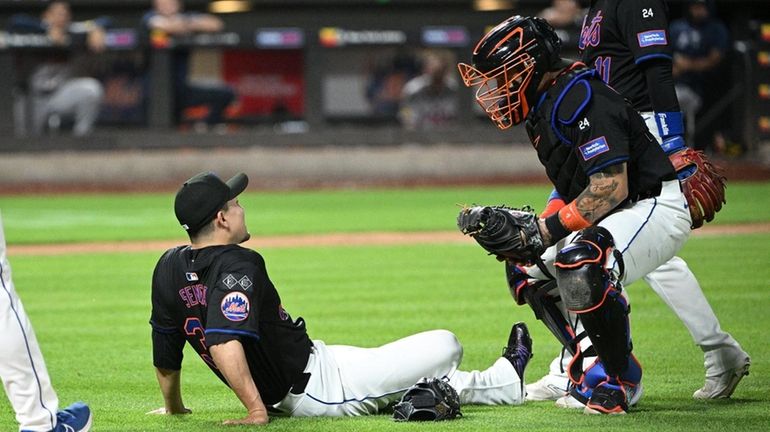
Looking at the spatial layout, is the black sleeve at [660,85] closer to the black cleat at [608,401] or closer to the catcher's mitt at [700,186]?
the catcher's mitt at [700,186]

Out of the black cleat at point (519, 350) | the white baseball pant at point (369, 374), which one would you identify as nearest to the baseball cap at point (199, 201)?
the white baseball pant at point (369, 374)

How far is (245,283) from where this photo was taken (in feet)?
15.2

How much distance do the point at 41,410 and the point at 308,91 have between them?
17.6 meters

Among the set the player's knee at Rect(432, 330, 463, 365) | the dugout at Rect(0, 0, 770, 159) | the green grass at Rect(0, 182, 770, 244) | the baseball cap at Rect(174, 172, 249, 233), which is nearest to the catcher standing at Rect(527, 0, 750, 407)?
the player's knee at Rect(432, 330, 463, 365)

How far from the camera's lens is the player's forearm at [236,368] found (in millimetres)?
4539

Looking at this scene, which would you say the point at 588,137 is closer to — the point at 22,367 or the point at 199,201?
the point at 199,201

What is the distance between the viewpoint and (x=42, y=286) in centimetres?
993

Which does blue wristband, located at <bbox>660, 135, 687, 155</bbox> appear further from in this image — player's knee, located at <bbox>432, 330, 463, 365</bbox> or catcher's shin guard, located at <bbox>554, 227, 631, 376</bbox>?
player's knee, located at <bbox>432, 330, 463, 365</bbox>

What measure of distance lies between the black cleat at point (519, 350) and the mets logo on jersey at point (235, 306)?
1.29m

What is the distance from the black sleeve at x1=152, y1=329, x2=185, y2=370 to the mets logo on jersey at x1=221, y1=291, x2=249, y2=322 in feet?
1.31

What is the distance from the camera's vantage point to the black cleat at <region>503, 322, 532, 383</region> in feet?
17.2

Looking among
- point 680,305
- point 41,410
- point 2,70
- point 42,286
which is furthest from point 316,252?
point 2,70

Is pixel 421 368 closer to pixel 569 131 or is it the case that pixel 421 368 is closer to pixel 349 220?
pixel 569 131

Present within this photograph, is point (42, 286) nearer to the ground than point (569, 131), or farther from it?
nearer to the ground
